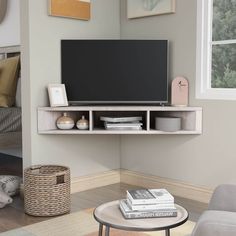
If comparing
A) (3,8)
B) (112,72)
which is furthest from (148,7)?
(3,8)

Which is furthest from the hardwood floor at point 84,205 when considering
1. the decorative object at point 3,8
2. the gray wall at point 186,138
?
the decorative object at point 3,8

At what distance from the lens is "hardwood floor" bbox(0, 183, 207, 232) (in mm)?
2887

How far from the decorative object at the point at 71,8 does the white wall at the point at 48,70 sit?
5 centimetres

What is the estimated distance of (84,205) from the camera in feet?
10.7

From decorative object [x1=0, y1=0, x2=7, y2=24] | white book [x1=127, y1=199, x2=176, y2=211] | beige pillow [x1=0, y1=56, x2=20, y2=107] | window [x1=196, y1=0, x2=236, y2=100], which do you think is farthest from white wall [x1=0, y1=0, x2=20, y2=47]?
white book [x1=127, y1=199, x2=176, y2=211]

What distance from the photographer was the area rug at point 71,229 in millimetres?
2637

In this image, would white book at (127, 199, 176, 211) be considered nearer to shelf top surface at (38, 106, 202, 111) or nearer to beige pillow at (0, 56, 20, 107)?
shelf top surface at (38, 106, 202, 111)

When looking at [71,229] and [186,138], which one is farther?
[186,138]

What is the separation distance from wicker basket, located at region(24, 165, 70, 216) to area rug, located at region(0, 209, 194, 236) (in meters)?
0.10

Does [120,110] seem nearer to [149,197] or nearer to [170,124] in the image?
[170,124]

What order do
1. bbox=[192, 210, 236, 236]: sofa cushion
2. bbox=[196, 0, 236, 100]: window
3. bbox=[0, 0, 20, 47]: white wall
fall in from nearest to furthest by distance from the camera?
bbox=[192, 210, 236, 236]: sofa cushion < bbox=[196, 0, 236, 100]: window < bbox=[0, 0, 20, 47]: white wall

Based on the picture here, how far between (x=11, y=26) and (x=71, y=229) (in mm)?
2972

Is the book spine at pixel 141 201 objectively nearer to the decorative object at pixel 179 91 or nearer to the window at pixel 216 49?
the window at pixel 216 49

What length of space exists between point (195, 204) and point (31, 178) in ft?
4.37
